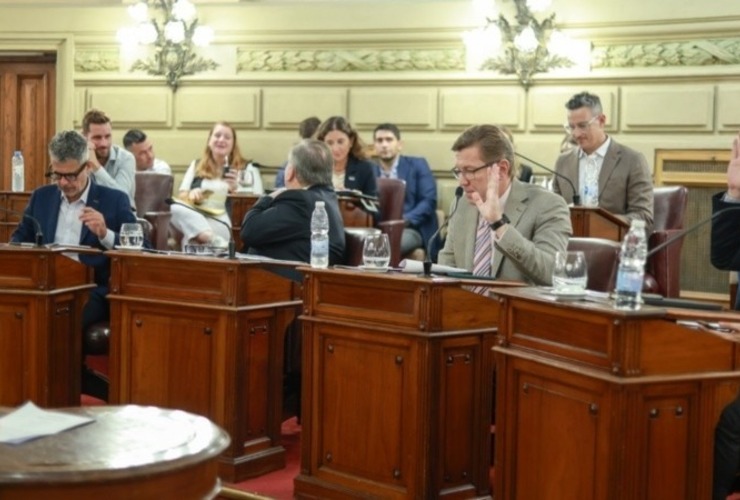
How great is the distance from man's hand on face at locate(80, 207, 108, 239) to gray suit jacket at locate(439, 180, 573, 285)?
1.84 m

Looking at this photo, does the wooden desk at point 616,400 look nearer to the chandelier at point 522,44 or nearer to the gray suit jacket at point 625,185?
the gray suit jacket at point 625,185

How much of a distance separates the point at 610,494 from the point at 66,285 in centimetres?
290

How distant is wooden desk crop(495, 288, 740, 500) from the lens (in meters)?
3.12

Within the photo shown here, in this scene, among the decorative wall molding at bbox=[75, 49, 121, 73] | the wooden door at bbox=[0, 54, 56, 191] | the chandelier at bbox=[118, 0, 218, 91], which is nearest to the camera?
the chandelier at bbox=[118, 0, 218, 91]

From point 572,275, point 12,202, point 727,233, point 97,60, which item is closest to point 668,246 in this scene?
point 727,233

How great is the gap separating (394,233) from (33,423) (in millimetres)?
5721

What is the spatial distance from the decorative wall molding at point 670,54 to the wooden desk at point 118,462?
Result: 666 centimetres

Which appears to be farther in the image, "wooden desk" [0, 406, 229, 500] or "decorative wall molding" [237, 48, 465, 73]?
"decorative wall molding" [237, 48, 465, 73]

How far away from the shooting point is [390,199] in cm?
844

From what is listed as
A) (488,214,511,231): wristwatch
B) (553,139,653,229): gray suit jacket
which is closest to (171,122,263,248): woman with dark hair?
(553,139,653,229): gray suit jacket

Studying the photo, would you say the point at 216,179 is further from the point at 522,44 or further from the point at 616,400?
the point at 616,400

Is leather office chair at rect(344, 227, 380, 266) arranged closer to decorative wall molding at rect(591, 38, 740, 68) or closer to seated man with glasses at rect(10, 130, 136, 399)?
seated man with glasses at rect(10, 130, 136, 399)

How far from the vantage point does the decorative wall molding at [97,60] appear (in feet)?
35.4

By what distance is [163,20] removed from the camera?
34.2 ft
